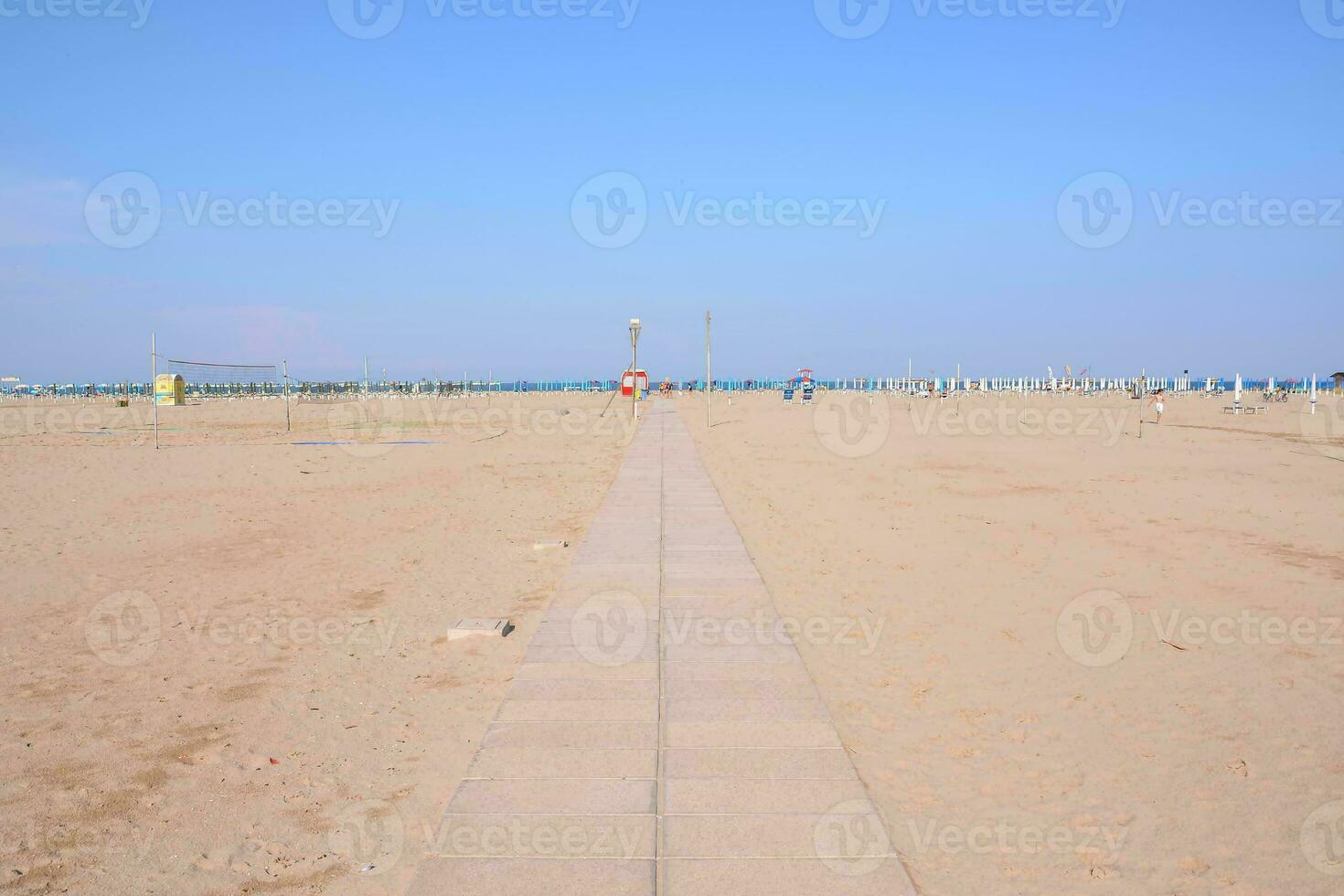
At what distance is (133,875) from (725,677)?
319cm

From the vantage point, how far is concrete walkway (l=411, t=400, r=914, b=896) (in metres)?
3.19

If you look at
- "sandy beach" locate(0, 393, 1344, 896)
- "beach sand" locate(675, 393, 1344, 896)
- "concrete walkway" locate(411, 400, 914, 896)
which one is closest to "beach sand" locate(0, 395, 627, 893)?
"sandy beach" locate(0, 393, 1344, 896)

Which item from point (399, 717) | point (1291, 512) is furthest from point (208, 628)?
point (1291, 512)

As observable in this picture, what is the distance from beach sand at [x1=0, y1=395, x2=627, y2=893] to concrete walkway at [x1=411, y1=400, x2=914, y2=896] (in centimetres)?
34

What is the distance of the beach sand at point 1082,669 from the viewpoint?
3.61 m

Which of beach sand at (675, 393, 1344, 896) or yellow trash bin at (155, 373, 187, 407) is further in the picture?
yellow trash bin at (155, 373, 187, 407)

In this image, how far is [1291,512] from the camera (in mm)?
12148

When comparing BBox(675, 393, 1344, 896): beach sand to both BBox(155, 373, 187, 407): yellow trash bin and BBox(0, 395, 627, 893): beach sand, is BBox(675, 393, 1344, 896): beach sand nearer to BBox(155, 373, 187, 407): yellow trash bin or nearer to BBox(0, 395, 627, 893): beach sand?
BBox(0, 395, 627, 893): beach sand

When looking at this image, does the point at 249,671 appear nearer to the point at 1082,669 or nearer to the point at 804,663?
the point at 804,663

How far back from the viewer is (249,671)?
577 centimetres

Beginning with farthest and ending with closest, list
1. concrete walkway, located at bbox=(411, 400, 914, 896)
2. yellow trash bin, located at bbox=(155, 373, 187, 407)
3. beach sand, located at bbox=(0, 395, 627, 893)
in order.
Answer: yellow trash bin, located at bbox=(155, 373, 187, 407), beach sand, located at bbox=(0, 395, 627, 893), concrete walkway, located at bbox=(411, 400, 914, 896)

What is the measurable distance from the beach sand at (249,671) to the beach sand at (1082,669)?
2402mm

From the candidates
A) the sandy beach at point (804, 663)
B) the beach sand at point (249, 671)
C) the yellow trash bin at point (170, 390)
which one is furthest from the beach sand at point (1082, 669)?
the yellow trash bin at point (170, 390)

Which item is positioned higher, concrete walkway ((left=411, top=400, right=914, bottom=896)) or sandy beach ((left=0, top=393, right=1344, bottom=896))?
concrete walkway ((left=411, top=400, right=914, bottom=896))
